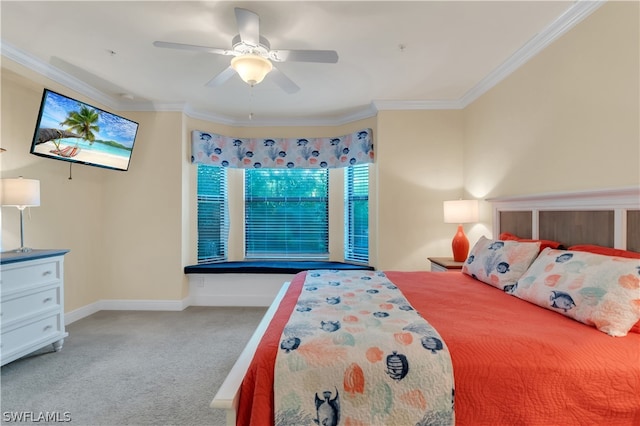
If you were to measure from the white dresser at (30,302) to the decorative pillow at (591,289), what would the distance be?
3.45 m

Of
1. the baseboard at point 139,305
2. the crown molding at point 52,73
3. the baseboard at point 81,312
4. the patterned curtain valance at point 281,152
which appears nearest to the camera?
the crown molding at point 52,73

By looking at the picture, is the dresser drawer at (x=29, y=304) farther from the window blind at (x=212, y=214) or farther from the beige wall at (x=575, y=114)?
the beige wall at (x=575, y=114)

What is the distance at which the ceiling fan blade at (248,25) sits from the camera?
173cm

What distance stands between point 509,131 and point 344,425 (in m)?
2.79

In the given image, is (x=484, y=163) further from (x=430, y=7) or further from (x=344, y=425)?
(x=344, y=425)

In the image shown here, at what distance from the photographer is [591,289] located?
4.54 ft

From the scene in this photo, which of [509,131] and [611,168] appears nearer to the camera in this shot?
[611,168]

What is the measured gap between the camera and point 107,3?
1.96m

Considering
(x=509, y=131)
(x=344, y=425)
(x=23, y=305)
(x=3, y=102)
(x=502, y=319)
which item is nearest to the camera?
(x=344, y=425)

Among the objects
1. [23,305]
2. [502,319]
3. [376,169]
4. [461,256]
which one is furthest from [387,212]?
[23,305]

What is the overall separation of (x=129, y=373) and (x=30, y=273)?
3.63 ft

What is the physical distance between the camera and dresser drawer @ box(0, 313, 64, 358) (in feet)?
7.13

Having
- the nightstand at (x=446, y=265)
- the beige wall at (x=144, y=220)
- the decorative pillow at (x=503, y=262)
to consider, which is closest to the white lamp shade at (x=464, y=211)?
the nightstand at (x=446, y=265)

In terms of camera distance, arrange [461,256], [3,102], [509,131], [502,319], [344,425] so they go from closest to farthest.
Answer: [344,425] < [502,319] < [3,102] < [509,131] < [461,256]
